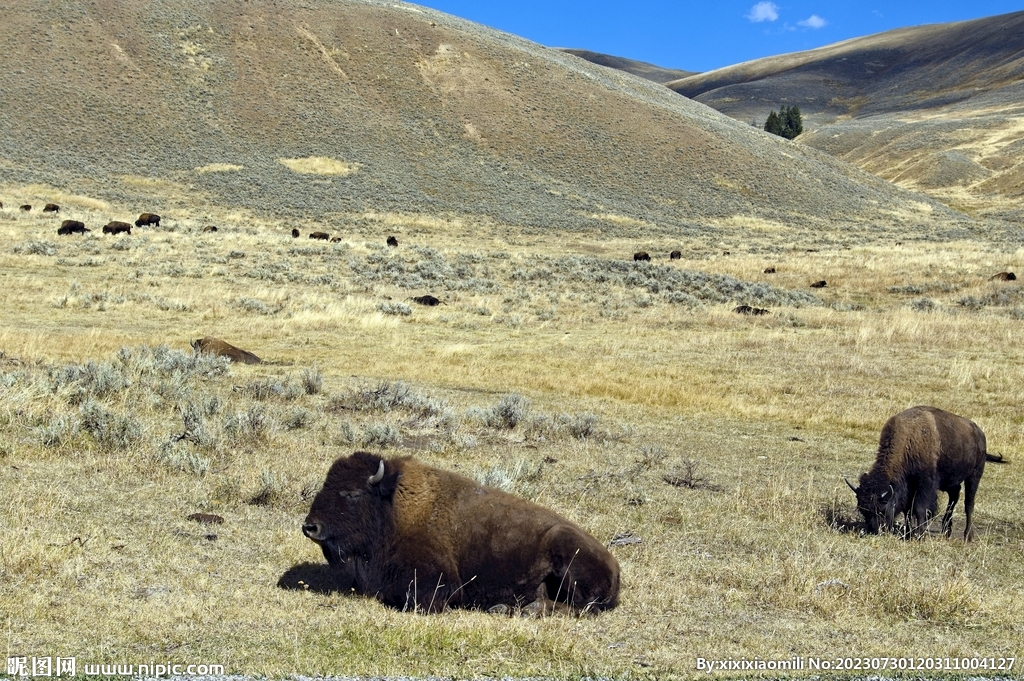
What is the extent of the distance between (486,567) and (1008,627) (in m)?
3.46

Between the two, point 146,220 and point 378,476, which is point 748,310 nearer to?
point 378,476

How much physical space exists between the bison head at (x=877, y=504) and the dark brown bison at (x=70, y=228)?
33.1m

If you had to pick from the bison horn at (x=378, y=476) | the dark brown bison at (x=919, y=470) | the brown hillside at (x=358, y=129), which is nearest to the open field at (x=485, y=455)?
the dark brown bison at (x=919, y=470)

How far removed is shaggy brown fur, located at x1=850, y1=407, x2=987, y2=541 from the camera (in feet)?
25.6

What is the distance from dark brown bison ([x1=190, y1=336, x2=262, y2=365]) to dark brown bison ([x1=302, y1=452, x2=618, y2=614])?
1038 cm

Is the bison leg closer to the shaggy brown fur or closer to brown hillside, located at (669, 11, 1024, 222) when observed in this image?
the shaggy brown fur

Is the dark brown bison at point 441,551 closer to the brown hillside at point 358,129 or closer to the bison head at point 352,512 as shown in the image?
the bison head at point 352,512


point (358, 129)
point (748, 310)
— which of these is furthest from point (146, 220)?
point (358, 129)

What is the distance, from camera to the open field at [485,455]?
4840mm

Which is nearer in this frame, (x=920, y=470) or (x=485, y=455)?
(x=920, y=470)

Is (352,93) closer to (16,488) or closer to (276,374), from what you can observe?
(276,374)

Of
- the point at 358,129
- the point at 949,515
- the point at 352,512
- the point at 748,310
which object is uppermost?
the point at 358,129

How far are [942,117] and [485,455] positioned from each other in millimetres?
146892

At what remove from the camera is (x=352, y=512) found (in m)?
5.39
